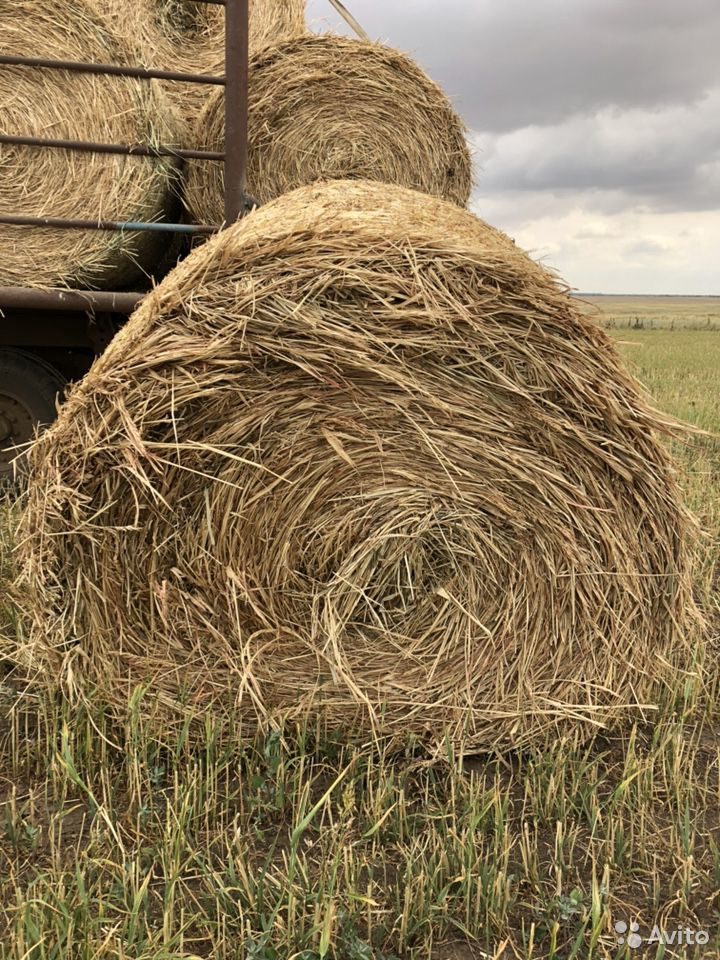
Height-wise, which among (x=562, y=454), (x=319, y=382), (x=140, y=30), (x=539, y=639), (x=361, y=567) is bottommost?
(x=539, y=639)

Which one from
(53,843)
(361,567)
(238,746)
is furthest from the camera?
(361,567)

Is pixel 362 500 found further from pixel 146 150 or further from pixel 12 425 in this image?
pixel 12 425

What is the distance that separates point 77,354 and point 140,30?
1721mm

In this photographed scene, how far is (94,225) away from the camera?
3752 mm

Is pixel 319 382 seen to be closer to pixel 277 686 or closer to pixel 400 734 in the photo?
pixel 277 686

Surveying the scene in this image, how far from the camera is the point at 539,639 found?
2.56 m

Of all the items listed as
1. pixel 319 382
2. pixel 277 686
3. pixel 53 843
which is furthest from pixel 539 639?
pixel 53 843

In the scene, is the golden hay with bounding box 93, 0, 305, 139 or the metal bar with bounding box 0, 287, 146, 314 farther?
the golden hay with bounding box 93, 0, 305, 139

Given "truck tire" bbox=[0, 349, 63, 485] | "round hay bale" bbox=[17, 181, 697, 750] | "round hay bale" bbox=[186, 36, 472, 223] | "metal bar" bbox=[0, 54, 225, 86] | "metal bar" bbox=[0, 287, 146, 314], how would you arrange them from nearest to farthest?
1. "round hay bale" bbox=[17, 181, 697, 750]
2. "metal bar" bbox=[0, 54, 225, 86]
3. "metal bar" bbox=[0, 287, 146, 314]
4. "round hay bale" bbox=[186, 36, 472, 223]
5. "truck tire" bbox=[0, 349, 63, 485]

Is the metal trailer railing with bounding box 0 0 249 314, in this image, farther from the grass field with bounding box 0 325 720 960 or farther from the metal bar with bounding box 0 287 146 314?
the grass field with bounding box 0 325 720 960

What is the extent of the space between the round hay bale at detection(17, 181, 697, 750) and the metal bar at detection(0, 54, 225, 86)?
1.42 meters

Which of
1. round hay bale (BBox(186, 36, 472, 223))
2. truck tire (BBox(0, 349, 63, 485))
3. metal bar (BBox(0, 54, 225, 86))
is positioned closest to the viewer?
metal bar (BBox(0, 54, 225, 86))

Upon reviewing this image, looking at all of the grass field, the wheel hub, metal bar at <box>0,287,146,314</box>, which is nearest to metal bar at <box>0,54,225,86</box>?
metal bar at <box>0,287,146,314</box>

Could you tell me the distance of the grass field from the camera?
1712mm
